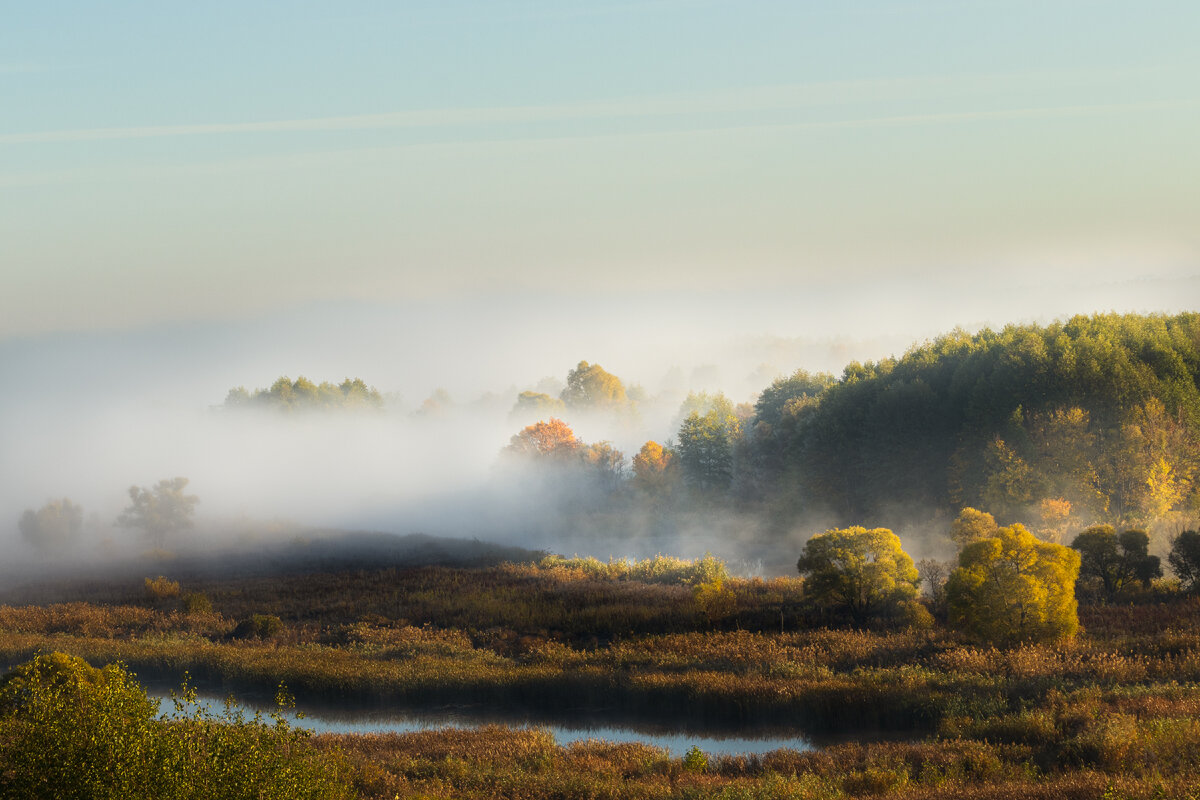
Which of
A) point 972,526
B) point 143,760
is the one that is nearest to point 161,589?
point 972,526

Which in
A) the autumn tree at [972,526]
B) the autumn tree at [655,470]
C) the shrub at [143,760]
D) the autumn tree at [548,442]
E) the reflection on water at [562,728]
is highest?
the autumn tree at [548,442]

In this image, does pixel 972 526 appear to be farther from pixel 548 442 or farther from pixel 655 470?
pixel 548 442

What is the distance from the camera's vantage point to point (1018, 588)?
29.1 m

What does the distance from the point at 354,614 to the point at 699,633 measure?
1700 cm

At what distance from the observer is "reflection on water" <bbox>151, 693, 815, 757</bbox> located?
2480cm

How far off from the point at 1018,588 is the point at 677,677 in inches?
423

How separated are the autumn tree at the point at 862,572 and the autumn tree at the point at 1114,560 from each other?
7.64m

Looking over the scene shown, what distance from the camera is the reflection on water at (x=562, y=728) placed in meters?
24.8

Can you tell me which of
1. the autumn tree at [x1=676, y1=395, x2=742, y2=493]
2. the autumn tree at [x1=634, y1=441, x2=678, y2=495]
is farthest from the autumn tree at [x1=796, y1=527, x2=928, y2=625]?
the autumn tree at [x1=634, y1=441, x2=678, y2=495]

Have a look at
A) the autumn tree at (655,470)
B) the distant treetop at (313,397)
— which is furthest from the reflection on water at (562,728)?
the distant treetop at (313,397)

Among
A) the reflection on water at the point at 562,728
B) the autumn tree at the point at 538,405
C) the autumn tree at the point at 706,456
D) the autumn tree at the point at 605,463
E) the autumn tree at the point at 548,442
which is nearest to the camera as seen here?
the reflection on water at the point at 562,728

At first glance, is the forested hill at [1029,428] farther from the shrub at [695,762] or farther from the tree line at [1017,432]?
the shrub at [695,762]

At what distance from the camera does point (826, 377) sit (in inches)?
3575

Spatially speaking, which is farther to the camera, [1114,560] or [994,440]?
[994,440]
